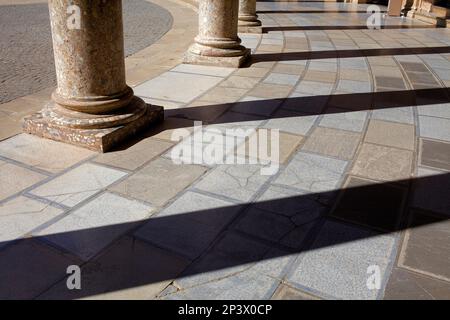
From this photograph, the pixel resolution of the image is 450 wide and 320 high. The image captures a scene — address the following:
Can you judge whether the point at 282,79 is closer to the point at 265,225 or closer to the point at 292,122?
the point at 292,122

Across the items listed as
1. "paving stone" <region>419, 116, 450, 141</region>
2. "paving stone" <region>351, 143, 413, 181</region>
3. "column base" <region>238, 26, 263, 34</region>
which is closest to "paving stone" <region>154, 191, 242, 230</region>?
"paving stone" <region>351, 143, 413, 181</region>

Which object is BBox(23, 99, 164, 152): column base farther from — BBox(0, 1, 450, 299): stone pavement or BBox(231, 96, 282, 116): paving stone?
BBox(231, 96, 282, 116): paving stone

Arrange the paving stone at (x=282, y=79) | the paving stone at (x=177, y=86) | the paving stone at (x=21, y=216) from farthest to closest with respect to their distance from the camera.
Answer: the paving stone at (x=282, y=79)
the paving stone at (x=177, y=86)
the paving stone at (x=21, y=216)

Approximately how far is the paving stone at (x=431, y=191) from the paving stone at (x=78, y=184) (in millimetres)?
2327

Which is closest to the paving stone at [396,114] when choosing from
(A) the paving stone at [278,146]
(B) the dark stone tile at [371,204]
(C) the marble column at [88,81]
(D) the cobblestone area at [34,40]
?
(A) the paving stone at [278,146]

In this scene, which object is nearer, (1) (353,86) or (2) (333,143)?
(2) (333,143)

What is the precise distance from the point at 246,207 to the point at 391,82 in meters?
4.26

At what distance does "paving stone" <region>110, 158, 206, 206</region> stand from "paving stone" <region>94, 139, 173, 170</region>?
11cm

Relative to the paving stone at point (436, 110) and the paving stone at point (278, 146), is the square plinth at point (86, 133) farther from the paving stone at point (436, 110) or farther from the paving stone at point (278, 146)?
the paving stone at point (436, 110)

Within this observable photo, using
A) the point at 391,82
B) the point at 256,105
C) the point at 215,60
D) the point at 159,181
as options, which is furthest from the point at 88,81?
the point at 391,82

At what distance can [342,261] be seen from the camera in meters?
2.52

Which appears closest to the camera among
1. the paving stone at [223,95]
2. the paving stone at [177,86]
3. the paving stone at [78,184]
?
the paving stone at [78,184]

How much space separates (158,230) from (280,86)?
3.63 meters

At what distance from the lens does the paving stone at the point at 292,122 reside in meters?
4.40
